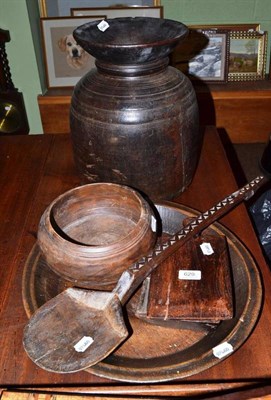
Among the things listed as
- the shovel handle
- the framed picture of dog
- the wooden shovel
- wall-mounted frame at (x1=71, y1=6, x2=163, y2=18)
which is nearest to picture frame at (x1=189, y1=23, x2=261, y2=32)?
wall-mounted frame at (x1=71, y1=6, x2=163, y2=18)

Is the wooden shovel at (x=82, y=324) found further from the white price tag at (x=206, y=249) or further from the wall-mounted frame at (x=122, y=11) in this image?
the wall-mounted frame at (x=122, y=11)

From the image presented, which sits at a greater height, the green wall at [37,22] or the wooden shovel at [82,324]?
the green wall at [37,22]

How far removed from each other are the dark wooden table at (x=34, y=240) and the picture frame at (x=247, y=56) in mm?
709

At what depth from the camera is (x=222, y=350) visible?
→ 1.81 feet

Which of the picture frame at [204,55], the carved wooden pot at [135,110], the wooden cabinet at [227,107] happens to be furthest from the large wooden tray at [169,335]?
the picture frame at [204,55]

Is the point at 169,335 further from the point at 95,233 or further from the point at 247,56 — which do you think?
the point at 247,56

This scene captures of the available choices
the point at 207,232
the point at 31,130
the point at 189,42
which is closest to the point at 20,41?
the point at 31,130

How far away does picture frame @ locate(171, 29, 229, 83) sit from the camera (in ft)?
5.42

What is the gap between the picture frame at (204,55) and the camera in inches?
65.1

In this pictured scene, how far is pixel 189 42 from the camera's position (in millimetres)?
1654

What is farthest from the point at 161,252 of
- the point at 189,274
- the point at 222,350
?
the point at 222,350

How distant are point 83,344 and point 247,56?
4.94ft

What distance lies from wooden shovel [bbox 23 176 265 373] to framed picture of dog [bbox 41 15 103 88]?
1.23 m

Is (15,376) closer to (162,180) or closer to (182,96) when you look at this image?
(162,180)
